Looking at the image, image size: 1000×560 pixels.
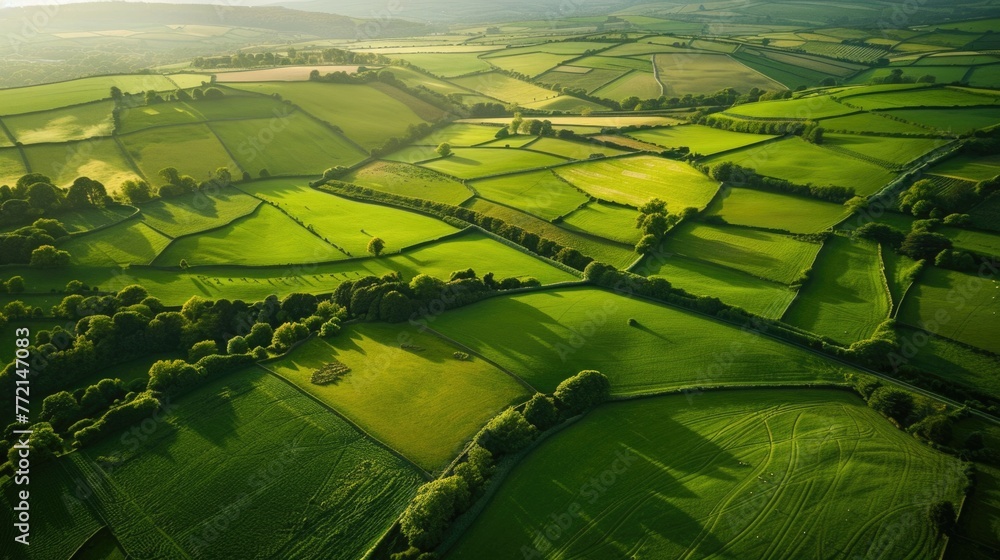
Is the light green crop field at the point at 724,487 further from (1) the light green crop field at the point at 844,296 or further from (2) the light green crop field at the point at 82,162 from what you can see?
(2) the light green crop field at the point at 82,162

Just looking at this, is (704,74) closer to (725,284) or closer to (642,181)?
(642,181)

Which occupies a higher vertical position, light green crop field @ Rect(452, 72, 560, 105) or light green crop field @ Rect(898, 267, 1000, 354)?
light green crop field @ Rect(452, 72, 560, 105)

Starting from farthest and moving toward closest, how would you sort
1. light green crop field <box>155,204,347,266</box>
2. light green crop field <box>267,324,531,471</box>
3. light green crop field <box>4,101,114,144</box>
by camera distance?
light green crop field <box>4,101,114,144</box>, light green crop field <box>155,204,347,266</box>, light green crop field <box>267,324,531,471</box>

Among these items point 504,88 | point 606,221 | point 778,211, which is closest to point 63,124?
point 606,221

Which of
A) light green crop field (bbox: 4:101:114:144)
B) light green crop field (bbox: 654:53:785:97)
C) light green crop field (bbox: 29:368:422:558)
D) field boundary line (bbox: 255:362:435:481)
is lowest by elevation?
light green crop field (bbox: 29:368:422:558)

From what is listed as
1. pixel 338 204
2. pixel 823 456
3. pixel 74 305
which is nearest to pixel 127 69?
pixel 338 204

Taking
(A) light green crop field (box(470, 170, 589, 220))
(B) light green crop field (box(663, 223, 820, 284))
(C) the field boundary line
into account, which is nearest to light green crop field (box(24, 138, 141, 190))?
(C) the field boundary line

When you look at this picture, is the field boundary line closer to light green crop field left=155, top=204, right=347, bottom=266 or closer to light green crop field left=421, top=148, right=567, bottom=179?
light green crop field left=155, top=204, right=347, bottom=266
